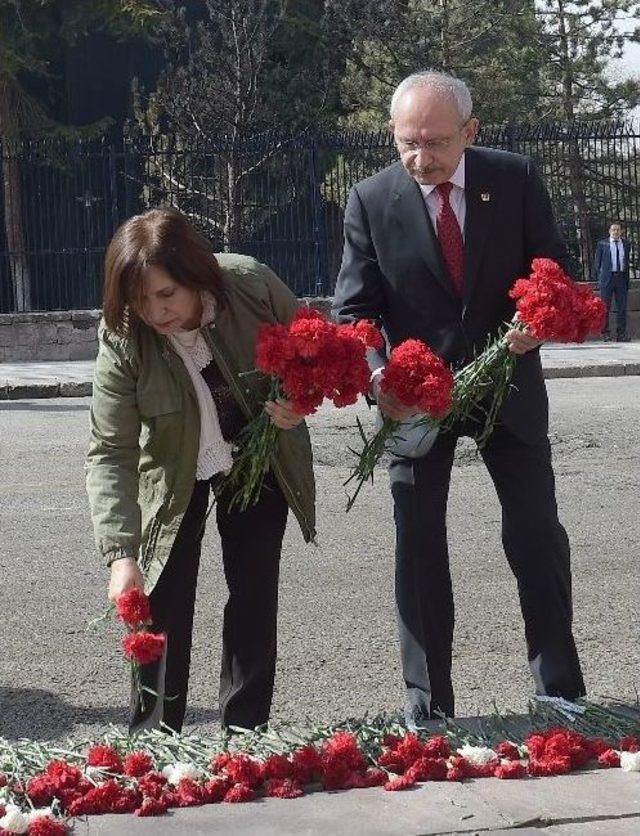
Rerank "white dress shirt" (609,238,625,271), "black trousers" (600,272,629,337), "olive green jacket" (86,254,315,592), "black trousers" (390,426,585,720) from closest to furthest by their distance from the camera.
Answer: "olive green jacket" (86,254,315,592) → "black trousers" (390,426,585,720) → "white dress shirt" (609,238,625,271) → "black trousers" (600,272,629,337)

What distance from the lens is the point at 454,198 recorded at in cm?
454

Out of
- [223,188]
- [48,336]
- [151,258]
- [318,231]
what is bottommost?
[48,336]

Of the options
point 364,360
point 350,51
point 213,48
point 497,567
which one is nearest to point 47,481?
point 497,567

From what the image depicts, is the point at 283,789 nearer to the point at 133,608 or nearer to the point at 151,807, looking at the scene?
the point at 151,807

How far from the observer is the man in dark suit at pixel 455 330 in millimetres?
4461

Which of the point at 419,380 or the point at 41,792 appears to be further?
the point at 419,380

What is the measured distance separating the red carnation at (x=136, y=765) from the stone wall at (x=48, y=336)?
687 inches

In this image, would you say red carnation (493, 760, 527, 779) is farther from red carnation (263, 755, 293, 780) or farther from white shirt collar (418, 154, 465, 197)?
white shirt collar (418, 154, 465, 197)

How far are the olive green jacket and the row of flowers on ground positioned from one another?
1.82 ft

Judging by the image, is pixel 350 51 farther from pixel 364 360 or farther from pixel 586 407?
pixel 364 360

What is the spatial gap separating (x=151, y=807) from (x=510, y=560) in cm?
140

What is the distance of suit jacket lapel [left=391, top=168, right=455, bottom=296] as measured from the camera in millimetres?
4469

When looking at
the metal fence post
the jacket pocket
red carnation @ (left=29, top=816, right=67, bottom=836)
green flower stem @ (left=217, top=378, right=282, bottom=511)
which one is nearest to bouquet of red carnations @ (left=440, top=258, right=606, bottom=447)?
green flower stem @ (left=217, top=378, right=282, bottom=511)

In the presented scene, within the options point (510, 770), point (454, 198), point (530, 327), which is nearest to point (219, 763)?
point (510, 770)
